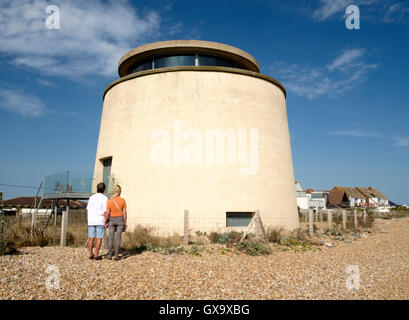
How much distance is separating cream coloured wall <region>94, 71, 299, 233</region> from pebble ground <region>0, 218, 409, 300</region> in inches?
147

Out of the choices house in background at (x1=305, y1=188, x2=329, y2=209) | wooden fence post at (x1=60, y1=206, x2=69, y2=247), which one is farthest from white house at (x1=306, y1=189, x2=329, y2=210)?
wooden fence post at (x1=60, y1=206, x2=69, y2=247)

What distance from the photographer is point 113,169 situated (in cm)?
1377

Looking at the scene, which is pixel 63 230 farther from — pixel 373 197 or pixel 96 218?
pixel 373 197

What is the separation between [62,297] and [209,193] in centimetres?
813

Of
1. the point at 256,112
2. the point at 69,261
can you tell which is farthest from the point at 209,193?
the point at 69,261

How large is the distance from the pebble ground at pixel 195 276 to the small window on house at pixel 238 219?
3633 mm

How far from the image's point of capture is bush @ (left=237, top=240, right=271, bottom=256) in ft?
28.7

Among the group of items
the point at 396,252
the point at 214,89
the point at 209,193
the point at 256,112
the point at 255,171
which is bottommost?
the point at 396,252

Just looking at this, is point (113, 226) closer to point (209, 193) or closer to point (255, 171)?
point (209, 193)
